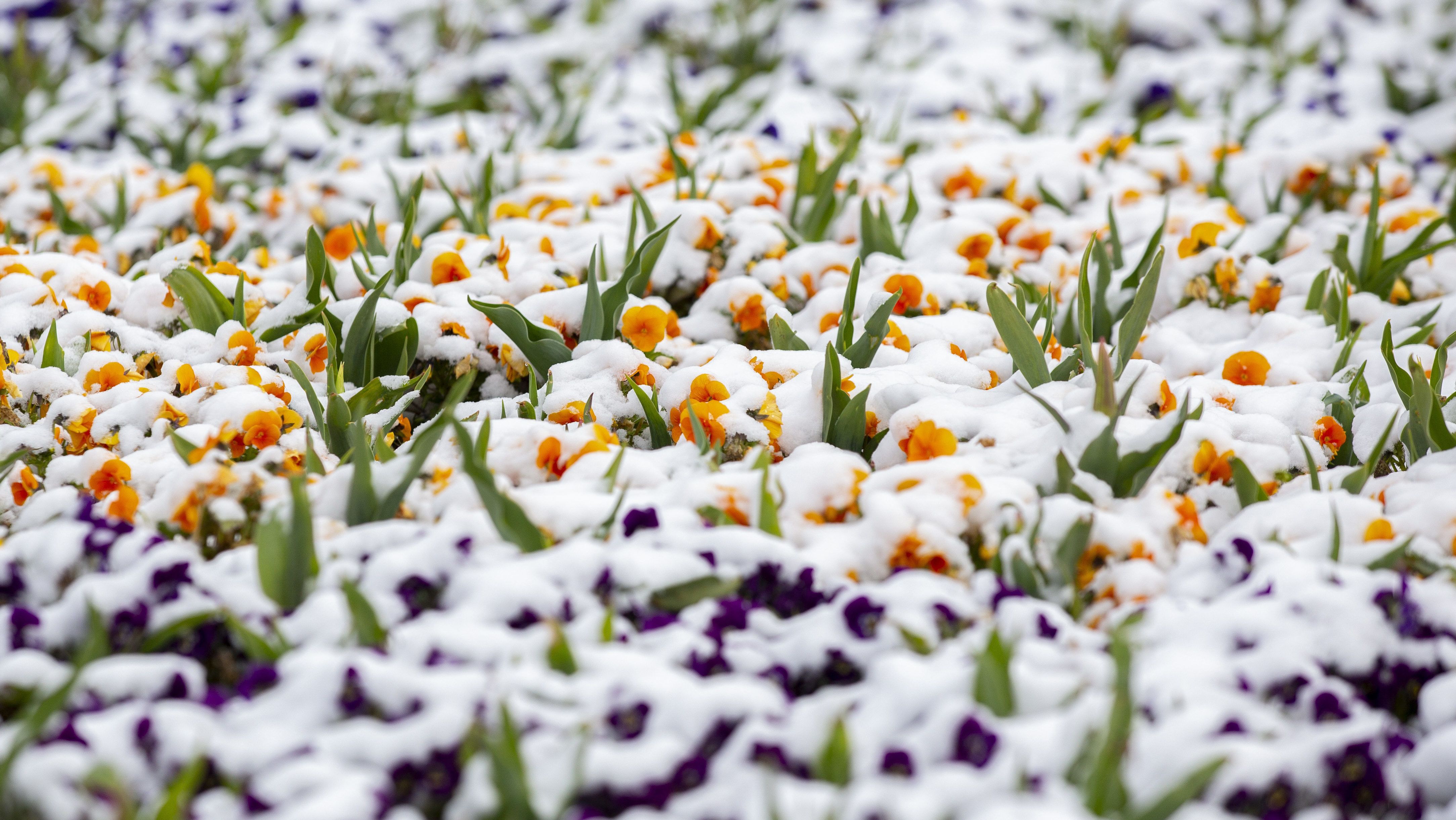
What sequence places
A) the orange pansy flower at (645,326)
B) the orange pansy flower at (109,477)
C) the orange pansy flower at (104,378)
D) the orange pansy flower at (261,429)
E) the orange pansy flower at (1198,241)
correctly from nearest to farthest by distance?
1. the orange pansy flower at (109,477)
2. the orange pansy flower at (261,429)
3. the orange pansy flower at (104,378)
4. the orange pansy flower at (645,326)
5. the orange pansy flower at (1198,241)

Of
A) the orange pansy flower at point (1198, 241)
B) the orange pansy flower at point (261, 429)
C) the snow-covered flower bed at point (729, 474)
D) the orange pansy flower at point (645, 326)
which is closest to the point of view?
the snow-covered flower bed at point (729, 474)

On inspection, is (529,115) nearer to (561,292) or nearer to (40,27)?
(561,292)

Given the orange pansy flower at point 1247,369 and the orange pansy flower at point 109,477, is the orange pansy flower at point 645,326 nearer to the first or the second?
the orange pansy flower at point 109,477

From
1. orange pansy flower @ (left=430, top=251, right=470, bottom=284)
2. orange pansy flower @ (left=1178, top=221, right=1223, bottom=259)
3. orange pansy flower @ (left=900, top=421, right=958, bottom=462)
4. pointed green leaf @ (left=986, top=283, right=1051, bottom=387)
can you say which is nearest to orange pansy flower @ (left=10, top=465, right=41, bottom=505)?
orange pansy flower @ (left=430, top=251, right=470, bottom=284)

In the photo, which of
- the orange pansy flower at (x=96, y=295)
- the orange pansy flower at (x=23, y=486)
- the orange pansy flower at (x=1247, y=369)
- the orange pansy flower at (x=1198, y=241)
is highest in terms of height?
the orange pansy flower at (x=1198, y=241)

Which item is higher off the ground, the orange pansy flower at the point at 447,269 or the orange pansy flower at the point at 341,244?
the orange pansy flower at the point at 447,269

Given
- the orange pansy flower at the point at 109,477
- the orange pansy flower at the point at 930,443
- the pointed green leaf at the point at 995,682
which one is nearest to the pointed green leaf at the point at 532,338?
the orange pansy flower at the point at 109,477

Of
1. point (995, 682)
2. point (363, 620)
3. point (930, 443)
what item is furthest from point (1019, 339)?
point (363, 620)

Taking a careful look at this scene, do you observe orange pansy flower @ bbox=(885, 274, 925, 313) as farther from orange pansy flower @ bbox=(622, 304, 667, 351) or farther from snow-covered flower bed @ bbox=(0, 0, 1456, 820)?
orange pansy flower @ bbox=(622, 304, 667, 351)
